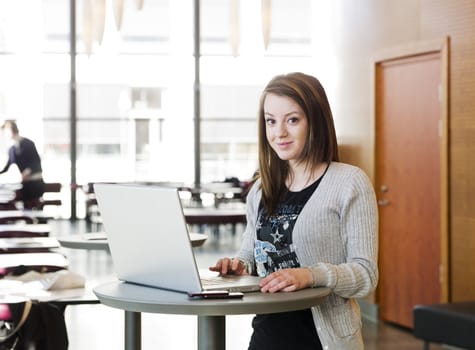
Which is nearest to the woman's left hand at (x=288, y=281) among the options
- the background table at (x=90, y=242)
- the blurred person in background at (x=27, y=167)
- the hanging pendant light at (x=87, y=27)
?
the background table at (x=90, y=242)

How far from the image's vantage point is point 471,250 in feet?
22.4

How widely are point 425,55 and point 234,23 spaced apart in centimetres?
575

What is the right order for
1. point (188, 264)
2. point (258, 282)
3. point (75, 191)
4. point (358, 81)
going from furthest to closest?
point (75, 191) → point (358, 81) → point (258, 282) → point (188, 264)

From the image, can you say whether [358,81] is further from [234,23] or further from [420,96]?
[234,23]

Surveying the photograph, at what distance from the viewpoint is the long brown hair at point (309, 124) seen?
2717 millimetres

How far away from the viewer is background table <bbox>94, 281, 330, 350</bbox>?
2.40 meters

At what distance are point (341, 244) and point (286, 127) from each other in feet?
1.27

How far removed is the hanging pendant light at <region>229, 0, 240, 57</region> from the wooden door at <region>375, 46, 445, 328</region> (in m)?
4.61

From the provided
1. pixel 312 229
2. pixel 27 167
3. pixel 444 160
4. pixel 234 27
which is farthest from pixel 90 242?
pixel 27 167

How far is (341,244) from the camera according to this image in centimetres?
272

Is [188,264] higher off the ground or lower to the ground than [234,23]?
lower

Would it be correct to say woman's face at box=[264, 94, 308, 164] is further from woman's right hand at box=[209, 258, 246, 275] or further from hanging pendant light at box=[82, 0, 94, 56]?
hanging pendant light at box=[82, 0, 94, 56]

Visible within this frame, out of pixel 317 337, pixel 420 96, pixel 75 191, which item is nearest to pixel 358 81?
pixel 420 96

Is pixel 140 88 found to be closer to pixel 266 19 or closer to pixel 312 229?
pixel 266 19
